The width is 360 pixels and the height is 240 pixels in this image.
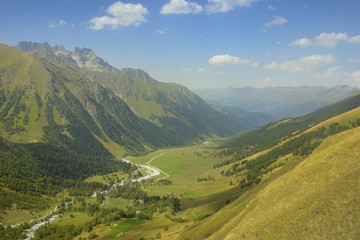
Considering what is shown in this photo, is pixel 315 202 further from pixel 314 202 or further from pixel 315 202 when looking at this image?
pixel 314 202

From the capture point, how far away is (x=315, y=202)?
257ft

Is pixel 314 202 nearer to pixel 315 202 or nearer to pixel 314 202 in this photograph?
pixel 314 202

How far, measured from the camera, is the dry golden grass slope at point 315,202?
71062 millimetres

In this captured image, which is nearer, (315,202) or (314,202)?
(315,202)

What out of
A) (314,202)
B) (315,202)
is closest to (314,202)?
(314,202)

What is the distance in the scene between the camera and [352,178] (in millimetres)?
78500

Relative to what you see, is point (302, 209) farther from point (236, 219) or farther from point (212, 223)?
point (212, 223)

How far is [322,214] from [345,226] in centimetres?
566

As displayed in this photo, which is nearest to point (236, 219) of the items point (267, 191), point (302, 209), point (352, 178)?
point (267, 191)

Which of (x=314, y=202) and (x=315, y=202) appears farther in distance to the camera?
(x=314, y=202)

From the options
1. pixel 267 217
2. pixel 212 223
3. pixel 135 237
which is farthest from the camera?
pixel 135 237

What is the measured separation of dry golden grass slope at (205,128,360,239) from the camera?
7106 cm

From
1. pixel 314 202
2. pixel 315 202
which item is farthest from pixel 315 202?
pixel 314 202

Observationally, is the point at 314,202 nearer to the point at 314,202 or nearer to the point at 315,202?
the point at 314,202
